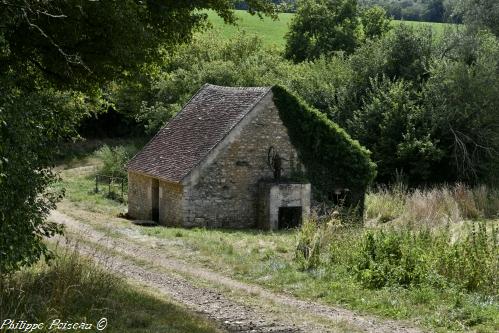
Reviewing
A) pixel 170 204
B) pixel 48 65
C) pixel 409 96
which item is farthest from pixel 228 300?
pixel 409 96

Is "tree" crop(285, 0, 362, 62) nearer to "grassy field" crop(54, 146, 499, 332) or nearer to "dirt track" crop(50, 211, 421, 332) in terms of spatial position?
"grassy field" crop(54, 146, 499, 332)

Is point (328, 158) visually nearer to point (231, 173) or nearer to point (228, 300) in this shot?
point (231, 173)

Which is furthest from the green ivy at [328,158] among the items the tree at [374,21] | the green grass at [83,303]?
the tree at [374,21]

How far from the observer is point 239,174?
24.3 meters

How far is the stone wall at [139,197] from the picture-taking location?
26156mm

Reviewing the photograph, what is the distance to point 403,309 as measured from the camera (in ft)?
38.8

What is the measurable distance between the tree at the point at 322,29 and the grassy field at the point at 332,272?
96.9ft

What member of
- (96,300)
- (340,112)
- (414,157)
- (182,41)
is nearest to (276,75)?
(340,112)

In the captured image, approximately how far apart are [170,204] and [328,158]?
21.2 feet

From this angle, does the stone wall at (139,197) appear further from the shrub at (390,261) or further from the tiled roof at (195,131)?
the shrub at (390,261)

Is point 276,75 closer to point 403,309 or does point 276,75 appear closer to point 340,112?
point 340,112

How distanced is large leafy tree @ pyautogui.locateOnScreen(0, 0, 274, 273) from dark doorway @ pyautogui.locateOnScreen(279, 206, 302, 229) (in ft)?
36.8

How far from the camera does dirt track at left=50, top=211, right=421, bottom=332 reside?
1106cm

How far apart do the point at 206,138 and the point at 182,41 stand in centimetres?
1065
